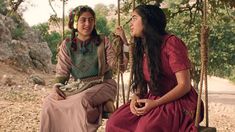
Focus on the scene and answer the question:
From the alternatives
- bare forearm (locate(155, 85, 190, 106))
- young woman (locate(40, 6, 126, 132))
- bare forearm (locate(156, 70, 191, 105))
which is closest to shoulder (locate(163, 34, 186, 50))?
bare forearm (locate(156, 70, 191, 105))

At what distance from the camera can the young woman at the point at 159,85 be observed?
3414 mm

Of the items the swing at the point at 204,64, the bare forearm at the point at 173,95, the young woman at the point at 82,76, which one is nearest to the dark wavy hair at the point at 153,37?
the bare forearm at the point at 173,95

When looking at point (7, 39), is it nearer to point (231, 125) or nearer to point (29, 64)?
point (29, 64)

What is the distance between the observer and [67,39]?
4621 millimetres

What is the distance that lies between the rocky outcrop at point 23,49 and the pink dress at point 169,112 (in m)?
19.4

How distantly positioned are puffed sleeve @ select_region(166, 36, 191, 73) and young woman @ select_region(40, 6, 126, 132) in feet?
3.47

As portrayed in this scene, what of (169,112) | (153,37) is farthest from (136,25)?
(169,112)

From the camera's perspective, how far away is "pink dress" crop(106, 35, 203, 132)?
340 centimetres

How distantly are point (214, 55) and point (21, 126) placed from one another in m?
16.1

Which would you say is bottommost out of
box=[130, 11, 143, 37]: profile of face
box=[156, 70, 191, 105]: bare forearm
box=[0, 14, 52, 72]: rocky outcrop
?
box=[0, 14, 52, 72]: rocky outcrop

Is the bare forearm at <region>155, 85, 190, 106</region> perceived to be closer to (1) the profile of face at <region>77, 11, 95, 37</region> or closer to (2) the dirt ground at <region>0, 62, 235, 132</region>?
(1) the profile of face at <region>77, 11, 95, 37</region>

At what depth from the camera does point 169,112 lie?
11.3ft

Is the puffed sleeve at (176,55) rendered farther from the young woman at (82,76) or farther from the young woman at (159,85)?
the young woman at (82,76)

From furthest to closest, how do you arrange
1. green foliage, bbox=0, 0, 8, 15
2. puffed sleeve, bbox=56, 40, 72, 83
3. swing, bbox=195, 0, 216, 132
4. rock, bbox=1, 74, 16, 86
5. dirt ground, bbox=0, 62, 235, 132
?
green foliage, bbox=0, 0, 8, 15
rock, bbox=1, 74, 16, 86
dirt ground, bbox=0, 62, 235, 132
puffed sleeve, bbox=56, 40, 72, 83
swing, bbox=195, 0, 216, 132
